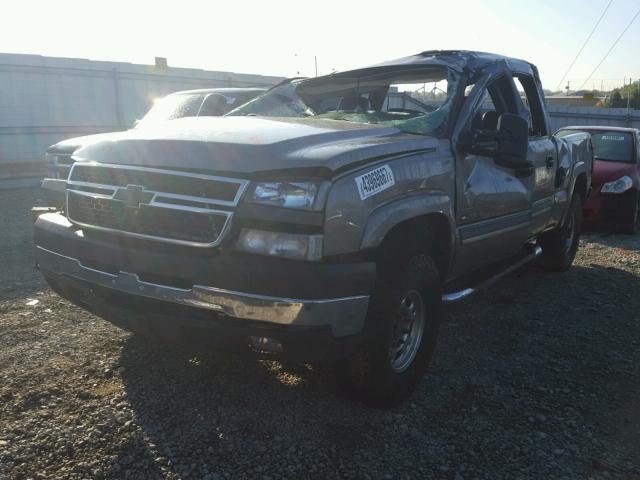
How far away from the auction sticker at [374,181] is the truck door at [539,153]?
2.20m

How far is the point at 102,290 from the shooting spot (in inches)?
110

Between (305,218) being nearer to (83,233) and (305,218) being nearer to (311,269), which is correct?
(311,269)

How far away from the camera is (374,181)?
8.88 ft

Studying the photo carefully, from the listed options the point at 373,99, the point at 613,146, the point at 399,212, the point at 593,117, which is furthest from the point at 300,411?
the point at 593,117

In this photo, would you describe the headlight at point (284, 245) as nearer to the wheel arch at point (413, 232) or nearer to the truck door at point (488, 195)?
the wheel arch at point (413, 232)

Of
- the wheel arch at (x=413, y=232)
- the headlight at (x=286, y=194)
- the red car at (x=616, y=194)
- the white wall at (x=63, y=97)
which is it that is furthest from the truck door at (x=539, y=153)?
the white wall at (x=63, y=97)

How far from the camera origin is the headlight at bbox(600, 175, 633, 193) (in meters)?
8.60

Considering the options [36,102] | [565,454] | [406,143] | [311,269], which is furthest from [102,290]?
[36,102]

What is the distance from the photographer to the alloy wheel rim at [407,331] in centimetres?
306

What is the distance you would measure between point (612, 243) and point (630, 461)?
20.4 feet

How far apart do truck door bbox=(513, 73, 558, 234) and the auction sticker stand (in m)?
2.20

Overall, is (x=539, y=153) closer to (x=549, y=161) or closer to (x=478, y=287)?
(x=549, y=161)

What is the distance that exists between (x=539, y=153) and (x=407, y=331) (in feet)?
7.80

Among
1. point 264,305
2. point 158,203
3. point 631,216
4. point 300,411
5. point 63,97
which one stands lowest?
point 631,216
